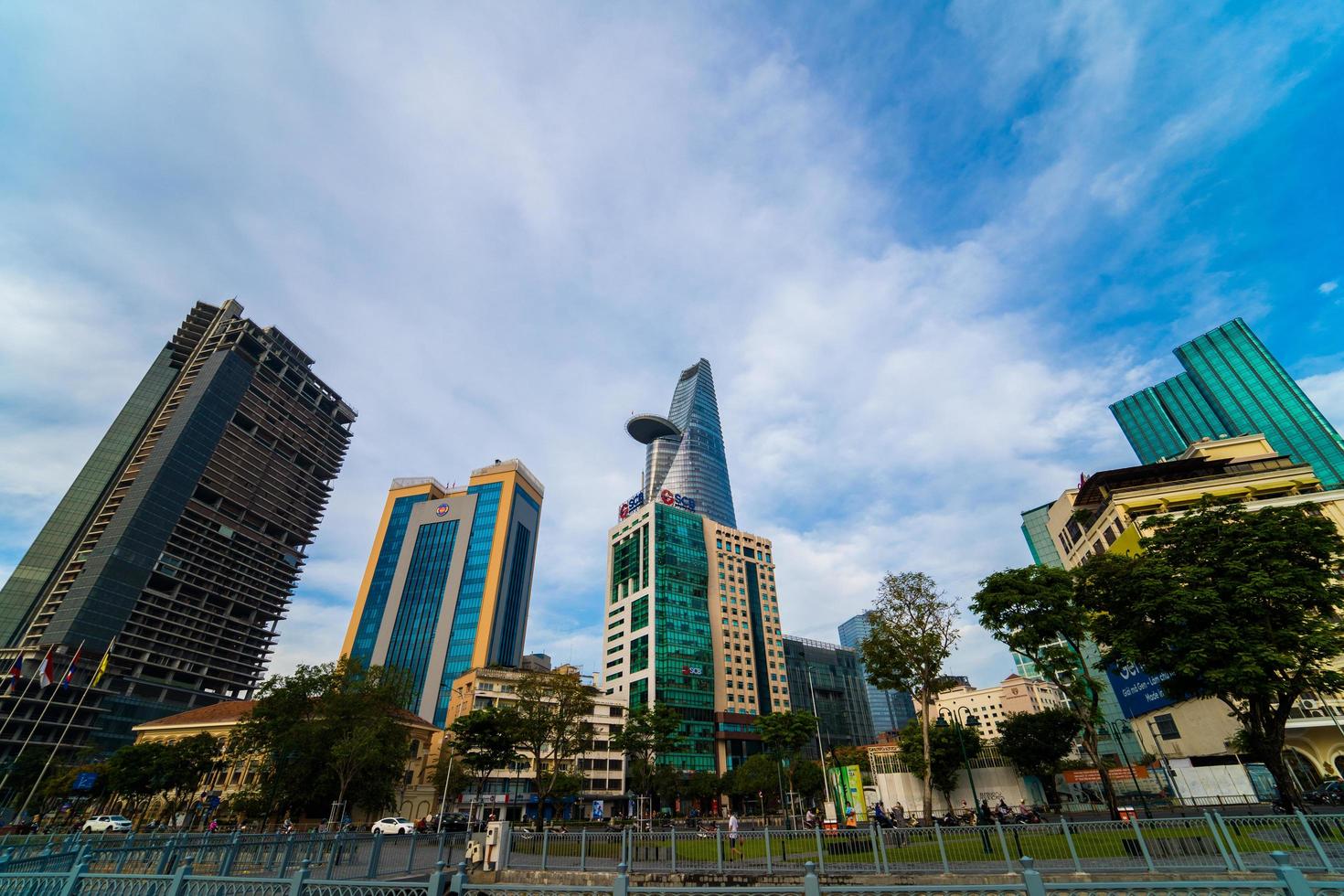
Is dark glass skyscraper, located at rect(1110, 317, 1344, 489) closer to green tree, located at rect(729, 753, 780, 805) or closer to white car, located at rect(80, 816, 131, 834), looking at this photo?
green tree, located at rect(729, 753, 780, 805)

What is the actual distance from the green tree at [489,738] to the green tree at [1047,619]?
42.1 meters

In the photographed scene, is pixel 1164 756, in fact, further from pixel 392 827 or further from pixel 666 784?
pixel 392 827

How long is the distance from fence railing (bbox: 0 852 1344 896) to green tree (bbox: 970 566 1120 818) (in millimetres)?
25635

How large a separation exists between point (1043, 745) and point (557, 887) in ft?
198

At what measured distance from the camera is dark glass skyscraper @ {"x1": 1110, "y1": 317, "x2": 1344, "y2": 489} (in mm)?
113375

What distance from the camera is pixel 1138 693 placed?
47156mm

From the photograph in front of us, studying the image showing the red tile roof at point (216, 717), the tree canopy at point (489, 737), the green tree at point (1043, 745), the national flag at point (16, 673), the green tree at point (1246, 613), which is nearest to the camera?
the green tree at point (1246, 613)

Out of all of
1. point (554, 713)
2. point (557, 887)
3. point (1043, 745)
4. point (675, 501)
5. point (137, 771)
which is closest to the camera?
point (557, 887)

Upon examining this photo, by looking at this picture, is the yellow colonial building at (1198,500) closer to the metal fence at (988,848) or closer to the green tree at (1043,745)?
the green tree at (1043,745)

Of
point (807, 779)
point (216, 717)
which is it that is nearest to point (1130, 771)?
point (807, 779)

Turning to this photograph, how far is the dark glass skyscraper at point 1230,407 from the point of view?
372ft

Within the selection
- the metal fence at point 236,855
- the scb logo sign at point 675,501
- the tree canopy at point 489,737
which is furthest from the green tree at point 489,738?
the scb logo sign at point 675,501

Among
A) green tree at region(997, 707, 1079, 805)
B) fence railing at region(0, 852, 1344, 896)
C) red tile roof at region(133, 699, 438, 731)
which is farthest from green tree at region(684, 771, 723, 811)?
fence railing at region(0, 852, 1344, 896)

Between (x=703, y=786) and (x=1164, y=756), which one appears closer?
(x=1164, y=756)
